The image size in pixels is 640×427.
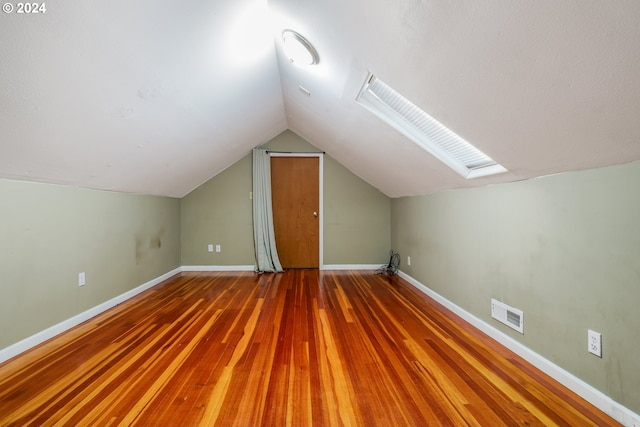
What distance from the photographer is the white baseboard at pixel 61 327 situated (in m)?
1.88

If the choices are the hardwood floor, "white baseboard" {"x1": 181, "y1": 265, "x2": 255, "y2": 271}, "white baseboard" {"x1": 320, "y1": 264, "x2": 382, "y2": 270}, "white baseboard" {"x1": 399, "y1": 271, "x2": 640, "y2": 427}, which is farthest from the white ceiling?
"white baseboard" {"x1": 320, "y1": 264, "x2": 382, "y2": 270}

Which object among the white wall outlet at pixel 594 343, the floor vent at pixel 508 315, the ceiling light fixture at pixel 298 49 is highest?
the ceiling light fixture at pixel 298 49

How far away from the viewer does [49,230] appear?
2.19 meters

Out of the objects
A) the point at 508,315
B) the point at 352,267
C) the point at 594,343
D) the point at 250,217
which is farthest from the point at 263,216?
the point at 594,343

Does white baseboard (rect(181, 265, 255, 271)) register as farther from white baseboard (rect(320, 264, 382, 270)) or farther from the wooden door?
white baseboard (rect(320, 264, 382, 270))

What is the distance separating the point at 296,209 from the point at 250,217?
0.76m

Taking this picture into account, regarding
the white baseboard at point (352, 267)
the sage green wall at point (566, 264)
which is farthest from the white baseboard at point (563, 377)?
the white baseboard at point (352, 267)

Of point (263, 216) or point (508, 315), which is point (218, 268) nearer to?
point (263, 216)

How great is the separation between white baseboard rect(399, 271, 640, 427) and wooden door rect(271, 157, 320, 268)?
265 cm

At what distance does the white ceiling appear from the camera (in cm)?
97

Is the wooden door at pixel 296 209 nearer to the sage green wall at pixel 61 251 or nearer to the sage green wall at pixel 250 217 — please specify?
the sage green wall at pixel 250 217

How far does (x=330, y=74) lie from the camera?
2174 millimetres

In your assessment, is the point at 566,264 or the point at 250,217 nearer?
the point at 566,264

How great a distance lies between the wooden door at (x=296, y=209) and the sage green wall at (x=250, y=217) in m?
0.17
